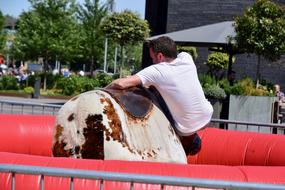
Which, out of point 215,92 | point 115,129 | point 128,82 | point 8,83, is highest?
point 128,82

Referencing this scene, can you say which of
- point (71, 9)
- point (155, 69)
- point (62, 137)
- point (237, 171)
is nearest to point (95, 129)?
point (62, 137)

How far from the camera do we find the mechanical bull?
5.20 metres

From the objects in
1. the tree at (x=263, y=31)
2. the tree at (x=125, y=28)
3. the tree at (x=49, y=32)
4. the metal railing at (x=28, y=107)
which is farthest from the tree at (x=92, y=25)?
the metal railing at (x=28, y=107)

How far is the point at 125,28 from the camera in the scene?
27.7 meters

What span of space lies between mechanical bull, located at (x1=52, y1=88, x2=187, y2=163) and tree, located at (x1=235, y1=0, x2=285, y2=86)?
13.4 metres

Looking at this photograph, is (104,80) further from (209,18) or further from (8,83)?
(8,83)

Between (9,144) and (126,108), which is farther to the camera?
(9,144)

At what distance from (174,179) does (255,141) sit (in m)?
3.41

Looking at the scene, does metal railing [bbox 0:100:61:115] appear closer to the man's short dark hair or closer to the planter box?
the man's short dark hair

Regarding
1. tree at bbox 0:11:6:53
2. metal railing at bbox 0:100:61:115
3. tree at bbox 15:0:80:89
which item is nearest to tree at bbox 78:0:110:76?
tree at bbox 15:0:80:89

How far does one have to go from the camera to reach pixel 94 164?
420cm

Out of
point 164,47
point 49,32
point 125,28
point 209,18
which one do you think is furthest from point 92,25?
point 164,47

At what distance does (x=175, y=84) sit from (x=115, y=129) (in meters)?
0.70

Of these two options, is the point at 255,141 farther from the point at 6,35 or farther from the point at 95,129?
the point at 6,35
